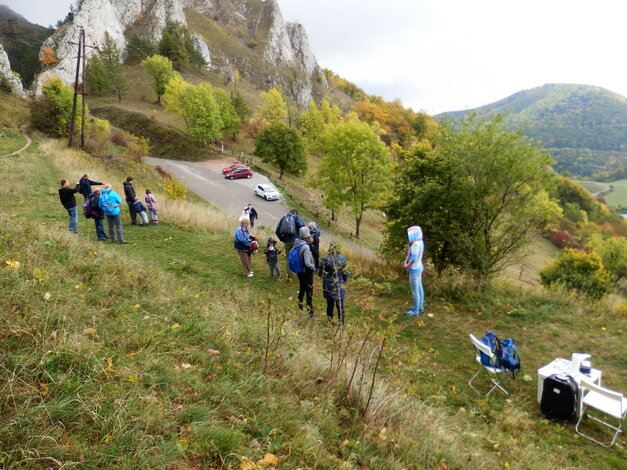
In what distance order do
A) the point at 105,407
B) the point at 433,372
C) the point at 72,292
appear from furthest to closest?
the point at 433,372 → the point at 72,292 → the point at 105,407

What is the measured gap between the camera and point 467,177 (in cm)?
901

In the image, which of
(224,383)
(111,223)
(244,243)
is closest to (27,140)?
(111,223)

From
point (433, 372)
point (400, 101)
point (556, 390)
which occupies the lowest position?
point (433, 372)

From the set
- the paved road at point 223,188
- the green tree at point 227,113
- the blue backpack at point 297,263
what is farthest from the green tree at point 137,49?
the blue backpack at point 297,263

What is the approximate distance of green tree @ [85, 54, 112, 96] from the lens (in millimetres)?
55406

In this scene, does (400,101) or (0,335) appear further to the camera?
(400,101)

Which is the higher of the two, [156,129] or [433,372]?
[156,129]

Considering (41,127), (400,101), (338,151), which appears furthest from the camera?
(400,101)

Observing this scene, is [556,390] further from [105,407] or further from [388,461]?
[105,407]

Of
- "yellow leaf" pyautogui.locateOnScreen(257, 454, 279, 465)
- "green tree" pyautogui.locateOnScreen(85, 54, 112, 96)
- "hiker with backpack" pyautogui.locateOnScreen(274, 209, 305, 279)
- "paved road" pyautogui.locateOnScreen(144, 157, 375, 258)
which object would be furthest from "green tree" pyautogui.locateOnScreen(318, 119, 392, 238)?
"green tree" pyautogui.locateOnScreen(85, 54, 112, 96)

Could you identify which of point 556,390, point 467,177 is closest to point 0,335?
point 556,390

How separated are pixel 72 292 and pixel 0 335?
4.22 ft

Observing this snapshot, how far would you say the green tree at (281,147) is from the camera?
135 ft

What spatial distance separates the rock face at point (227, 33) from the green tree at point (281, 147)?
45164 millimetres
